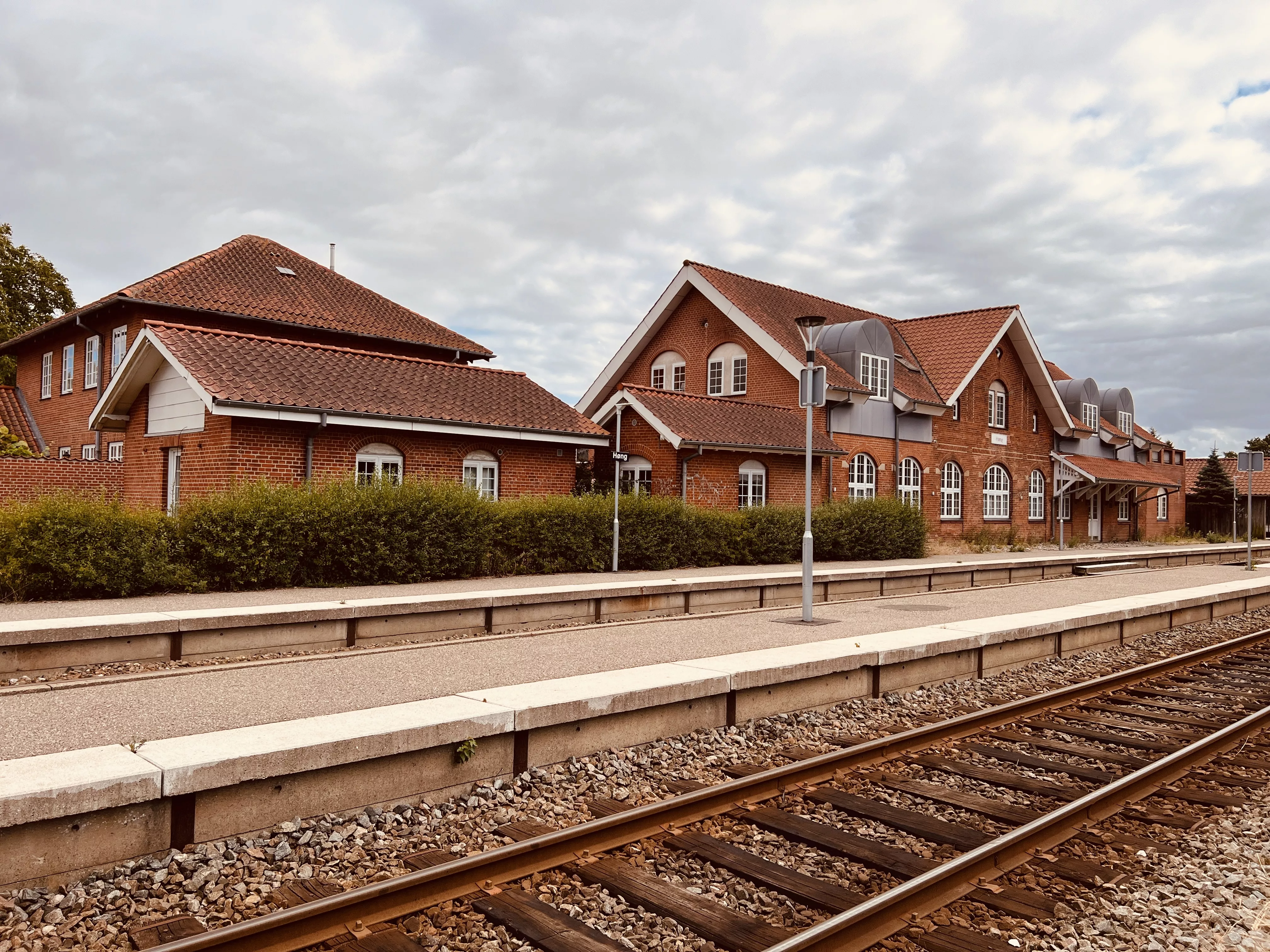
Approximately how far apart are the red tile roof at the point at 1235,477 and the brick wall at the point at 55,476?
2144 inches

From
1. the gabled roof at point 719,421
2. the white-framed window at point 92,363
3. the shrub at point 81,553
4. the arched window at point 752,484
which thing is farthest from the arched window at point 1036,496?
the shrub at point 81,553

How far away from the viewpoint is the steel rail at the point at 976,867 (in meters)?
4.04

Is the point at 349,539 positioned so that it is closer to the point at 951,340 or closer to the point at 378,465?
the point at 378,465

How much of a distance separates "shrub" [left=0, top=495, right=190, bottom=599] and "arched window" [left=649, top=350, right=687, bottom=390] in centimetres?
2139

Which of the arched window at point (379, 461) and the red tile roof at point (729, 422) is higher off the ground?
the red tile roof at point (729, 422)

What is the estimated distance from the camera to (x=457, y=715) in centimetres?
605

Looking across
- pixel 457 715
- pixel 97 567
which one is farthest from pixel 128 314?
pixel 457 715

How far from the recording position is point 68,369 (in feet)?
100

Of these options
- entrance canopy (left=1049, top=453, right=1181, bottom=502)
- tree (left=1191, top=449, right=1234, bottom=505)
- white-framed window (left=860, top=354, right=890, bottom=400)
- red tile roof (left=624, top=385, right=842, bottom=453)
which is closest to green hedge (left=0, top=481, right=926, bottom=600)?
red tile roof (left=624, top=385, right=842, bottom=453)

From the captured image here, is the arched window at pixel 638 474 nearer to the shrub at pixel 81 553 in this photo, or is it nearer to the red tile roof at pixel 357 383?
the red tile roof at pixel 357 383

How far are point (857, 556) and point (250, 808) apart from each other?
20835 millimetres

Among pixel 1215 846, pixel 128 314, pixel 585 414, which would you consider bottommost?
pixel 1215 846

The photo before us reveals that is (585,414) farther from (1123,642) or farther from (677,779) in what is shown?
(677,779)

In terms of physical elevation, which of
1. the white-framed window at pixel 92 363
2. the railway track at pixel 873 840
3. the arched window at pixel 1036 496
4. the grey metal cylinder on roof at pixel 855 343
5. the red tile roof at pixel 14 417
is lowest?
the railway track at pixel 873 840
